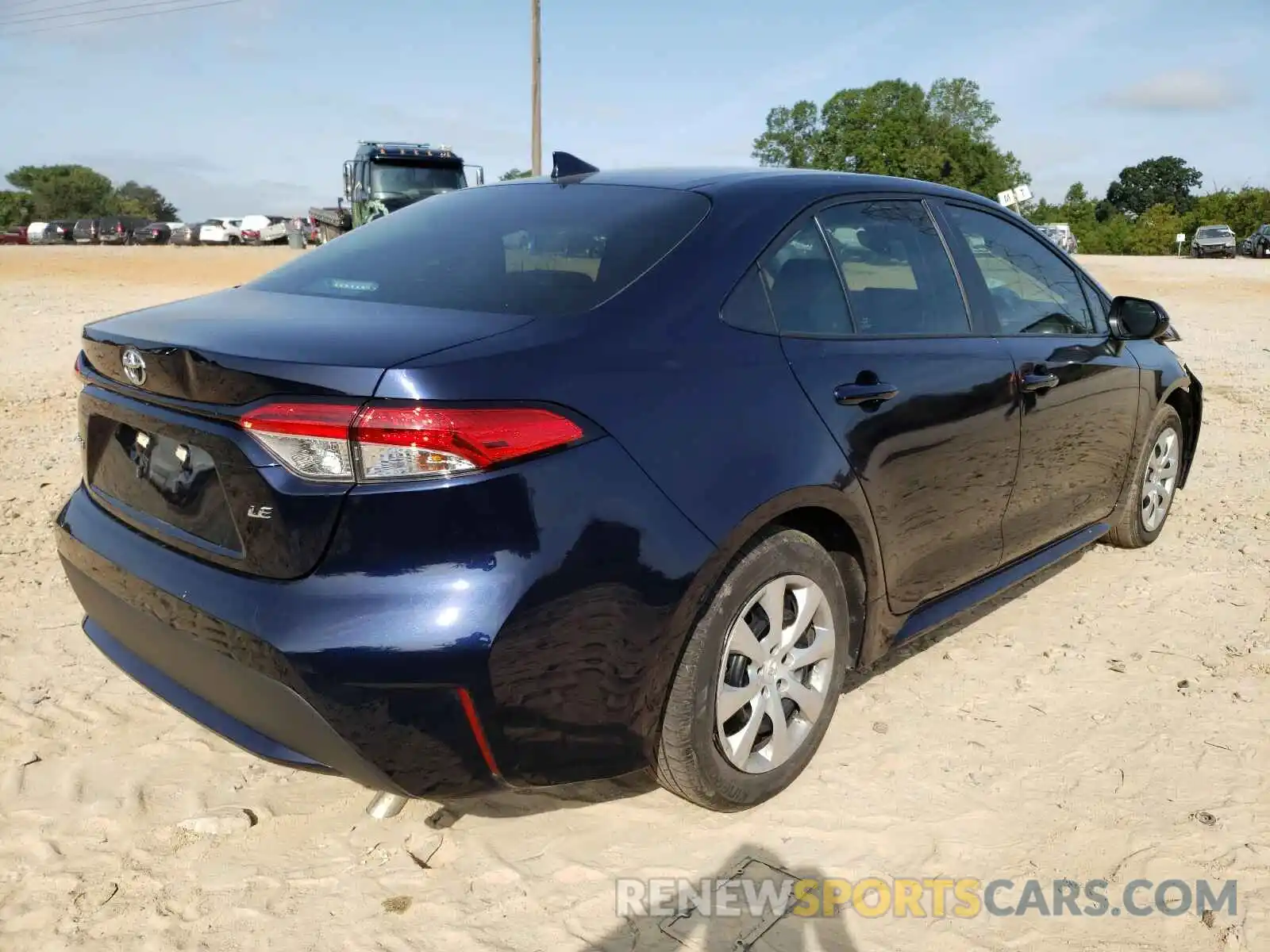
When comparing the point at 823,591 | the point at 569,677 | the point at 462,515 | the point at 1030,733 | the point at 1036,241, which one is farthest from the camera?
the point at 1036,241

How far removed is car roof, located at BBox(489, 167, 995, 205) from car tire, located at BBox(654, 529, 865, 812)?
1.02 metres

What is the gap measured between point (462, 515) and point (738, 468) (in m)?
0.72

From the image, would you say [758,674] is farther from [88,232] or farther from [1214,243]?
[88,232]

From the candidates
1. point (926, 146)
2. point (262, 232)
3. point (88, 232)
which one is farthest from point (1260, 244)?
point (88, 232)

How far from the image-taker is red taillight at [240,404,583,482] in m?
1.97

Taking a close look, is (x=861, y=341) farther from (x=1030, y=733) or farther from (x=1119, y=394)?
(x=1119, y=394)

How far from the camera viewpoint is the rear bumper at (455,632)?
6.55 feet

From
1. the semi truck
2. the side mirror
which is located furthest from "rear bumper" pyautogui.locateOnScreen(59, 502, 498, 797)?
the semi truck

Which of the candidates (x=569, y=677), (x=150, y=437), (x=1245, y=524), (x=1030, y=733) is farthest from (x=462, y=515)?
(x=1245, y=524)

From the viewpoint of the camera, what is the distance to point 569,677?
85.0 inches

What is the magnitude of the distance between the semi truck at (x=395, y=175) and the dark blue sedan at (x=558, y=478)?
17536 mm

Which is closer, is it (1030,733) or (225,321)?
(225,321)

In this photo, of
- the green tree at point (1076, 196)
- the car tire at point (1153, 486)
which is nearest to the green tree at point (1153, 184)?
the green tree at point (1076, 196)

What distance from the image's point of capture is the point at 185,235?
1997 inches
